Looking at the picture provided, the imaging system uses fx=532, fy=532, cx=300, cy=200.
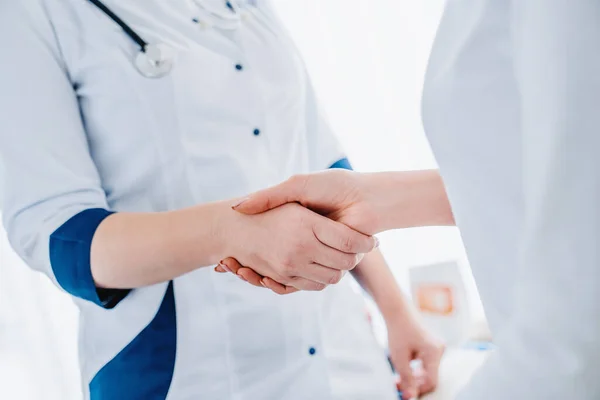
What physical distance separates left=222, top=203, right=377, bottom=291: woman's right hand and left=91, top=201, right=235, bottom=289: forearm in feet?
0.07

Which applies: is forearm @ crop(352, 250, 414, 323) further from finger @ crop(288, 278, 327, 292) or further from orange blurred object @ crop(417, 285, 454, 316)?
orange blurred object @ crop(417, 285, 454, 316)

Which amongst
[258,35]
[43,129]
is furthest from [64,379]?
[258,35]

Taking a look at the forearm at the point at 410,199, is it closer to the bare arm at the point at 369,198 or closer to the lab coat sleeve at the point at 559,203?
the bare arm at the point at 369,198

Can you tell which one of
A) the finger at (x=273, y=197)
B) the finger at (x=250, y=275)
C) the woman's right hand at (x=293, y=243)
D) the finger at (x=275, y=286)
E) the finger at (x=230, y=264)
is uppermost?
the finger at (x=273, y=197)

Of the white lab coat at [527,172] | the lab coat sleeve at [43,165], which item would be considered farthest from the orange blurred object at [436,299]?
the white lab coat at [527,172]

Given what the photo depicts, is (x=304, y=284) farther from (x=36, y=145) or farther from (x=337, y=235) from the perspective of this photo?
(x=36, y=145)

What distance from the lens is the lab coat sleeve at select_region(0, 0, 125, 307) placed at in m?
0.68

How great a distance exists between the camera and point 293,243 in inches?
24.3

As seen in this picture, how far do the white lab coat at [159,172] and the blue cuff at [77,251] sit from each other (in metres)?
0.02

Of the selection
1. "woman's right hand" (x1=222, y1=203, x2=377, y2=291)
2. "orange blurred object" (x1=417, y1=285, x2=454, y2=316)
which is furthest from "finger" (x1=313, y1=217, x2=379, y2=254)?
"orange blurred object" (x1=417, y1=285, x2=454, y2=316)

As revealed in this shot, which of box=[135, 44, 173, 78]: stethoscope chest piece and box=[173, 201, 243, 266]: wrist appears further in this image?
box=[135, 44, 173, 78]: stethoscope chest piece

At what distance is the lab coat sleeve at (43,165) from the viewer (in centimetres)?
68

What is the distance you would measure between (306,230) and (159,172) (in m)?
0.25

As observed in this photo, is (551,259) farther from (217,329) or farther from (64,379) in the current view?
Answer: (64,379)
